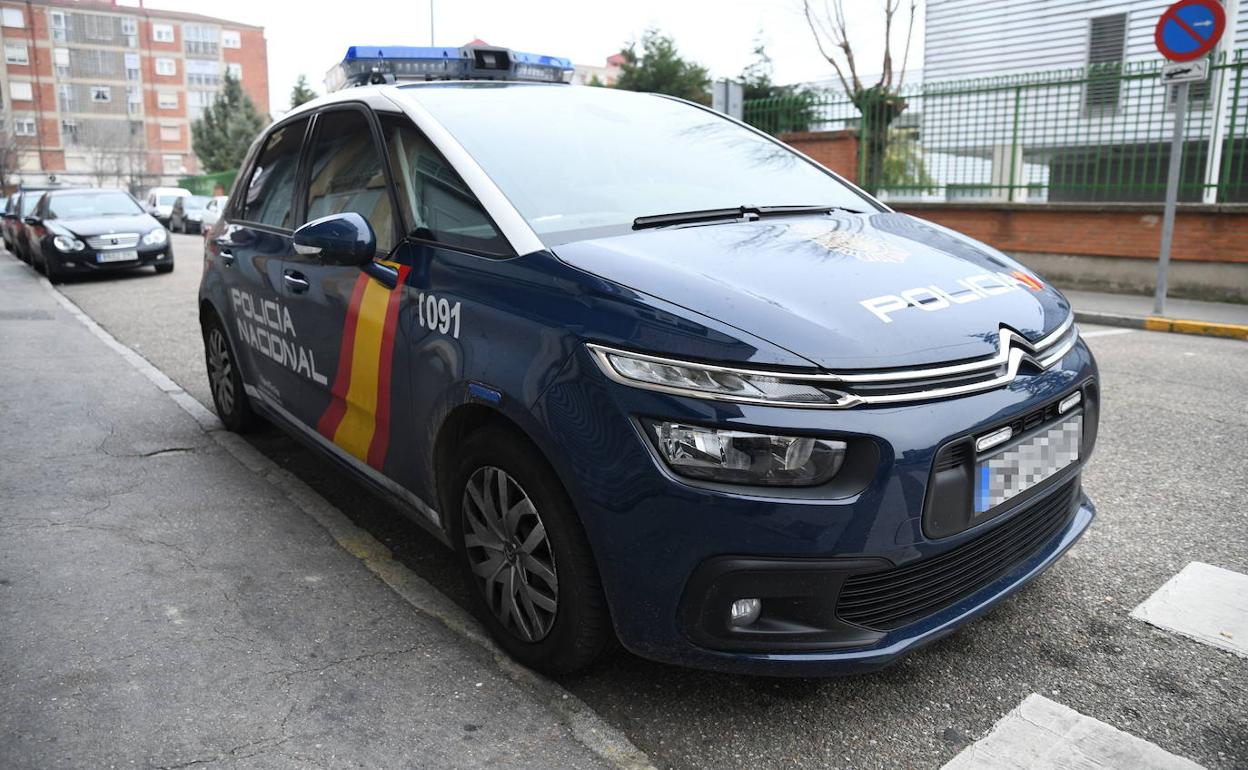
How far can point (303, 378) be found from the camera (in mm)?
3836

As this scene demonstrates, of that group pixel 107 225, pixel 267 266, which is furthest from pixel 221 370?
pixel 107 225

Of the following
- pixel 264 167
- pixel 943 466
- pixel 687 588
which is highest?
pixel 264 167

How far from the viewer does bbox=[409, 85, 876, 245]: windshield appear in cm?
290

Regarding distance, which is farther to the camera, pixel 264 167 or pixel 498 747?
pixel 264 167

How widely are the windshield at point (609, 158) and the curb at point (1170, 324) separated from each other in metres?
6.70

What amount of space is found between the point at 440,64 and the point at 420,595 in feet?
9.17

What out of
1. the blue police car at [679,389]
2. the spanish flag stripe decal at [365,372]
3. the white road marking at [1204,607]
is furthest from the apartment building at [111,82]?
the white road marking at [1204,607]

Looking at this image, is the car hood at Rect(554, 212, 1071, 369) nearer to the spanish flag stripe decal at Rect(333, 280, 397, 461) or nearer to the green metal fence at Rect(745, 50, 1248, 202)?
the spanish flag stripe decal at Rect(333, 280, 397, 461)

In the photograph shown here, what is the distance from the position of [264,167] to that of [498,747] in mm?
3295

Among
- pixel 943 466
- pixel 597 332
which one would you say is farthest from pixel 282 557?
pixel 943 466

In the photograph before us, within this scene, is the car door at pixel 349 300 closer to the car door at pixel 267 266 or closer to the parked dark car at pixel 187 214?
the car door at pixel 267 266

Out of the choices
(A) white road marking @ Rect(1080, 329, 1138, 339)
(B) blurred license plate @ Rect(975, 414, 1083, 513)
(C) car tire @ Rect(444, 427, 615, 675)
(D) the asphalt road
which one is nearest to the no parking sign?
(A) white road marking @ Rect(1080, 329, 1138, 339)

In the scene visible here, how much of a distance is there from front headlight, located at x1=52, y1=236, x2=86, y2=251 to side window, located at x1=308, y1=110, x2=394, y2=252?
12.0m

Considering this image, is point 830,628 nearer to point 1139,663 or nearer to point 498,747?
point 498,747
